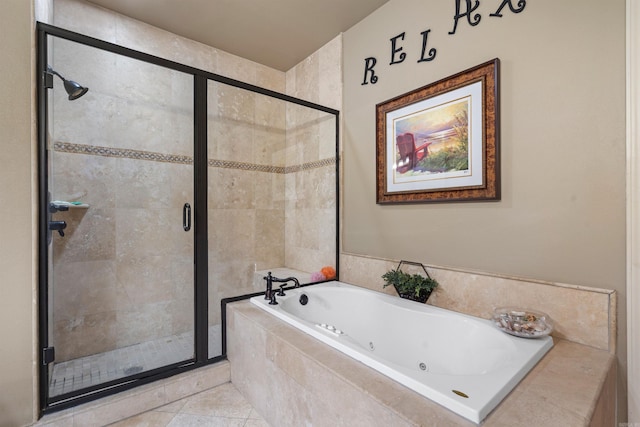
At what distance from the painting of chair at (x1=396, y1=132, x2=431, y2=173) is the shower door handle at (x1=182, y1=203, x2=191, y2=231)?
1.56 meters

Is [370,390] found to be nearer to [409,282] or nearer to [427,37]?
[409,282]

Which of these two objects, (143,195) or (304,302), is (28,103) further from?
(304,302)

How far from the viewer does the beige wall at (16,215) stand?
52.8 inches

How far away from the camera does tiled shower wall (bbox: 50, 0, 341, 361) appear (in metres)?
2.08

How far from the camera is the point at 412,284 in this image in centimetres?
193

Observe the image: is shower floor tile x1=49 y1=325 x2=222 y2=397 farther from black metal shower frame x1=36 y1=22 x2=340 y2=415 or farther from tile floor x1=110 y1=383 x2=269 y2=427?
tile floor x1=110 y1=383 x2=269 y2=427

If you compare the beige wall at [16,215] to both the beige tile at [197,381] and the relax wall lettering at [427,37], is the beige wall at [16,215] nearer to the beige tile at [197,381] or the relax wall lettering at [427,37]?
the beige tile at [197,381]

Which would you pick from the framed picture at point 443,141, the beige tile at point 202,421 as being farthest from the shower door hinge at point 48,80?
the framed picture at point 443,141

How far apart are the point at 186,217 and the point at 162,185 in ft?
1.42

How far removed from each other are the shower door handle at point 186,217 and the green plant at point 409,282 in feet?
4.81

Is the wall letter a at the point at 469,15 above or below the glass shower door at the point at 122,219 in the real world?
above

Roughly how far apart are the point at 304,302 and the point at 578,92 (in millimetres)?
1929

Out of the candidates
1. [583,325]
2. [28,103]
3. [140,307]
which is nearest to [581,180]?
[583,325]

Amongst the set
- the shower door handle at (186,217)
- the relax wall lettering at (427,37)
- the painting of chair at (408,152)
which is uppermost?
the relax wall lettering at (427,37)
